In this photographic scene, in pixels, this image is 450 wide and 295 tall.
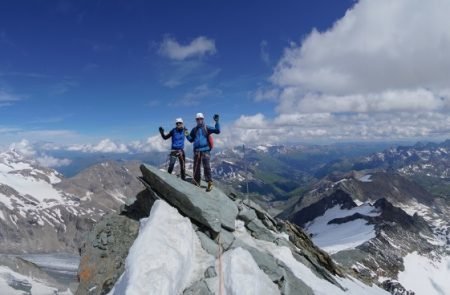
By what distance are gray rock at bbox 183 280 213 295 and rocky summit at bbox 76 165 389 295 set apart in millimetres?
46

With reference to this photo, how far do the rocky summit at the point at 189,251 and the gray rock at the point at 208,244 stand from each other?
2.2 inches

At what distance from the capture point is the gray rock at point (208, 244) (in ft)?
74.0

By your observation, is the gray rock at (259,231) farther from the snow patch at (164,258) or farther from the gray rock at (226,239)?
the snow patch at (164,258)

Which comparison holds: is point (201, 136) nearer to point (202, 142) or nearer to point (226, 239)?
point (202, 142)

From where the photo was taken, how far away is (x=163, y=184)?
2620 cm

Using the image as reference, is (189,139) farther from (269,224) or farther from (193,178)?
(269,224)

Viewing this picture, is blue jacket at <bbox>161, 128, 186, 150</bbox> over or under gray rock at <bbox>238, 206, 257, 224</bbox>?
over

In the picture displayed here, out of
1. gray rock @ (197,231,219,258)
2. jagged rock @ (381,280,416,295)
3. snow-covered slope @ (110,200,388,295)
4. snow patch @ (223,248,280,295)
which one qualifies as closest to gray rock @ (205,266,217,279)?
snow-covered slope @ (110,200,388,295)

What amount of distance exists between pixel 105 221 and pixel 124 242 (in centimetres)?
339

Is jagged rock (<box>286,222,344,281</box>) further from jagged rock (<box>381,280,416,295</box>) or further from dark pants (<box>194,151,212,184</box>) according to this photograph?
jagged rock (<box>381,280,416,295</box>)

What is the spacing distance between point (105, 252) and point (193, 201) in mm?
6296

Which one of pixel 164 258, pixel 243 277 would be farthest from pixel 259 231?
pixel 164 258

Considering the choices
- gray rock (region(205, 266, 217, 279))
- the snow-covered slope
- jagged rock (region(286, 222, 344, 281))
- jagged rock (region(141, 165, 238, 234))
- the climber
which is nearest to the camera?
the snow-covered slope

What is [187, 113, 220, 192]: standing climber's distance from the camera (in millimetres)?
28844
